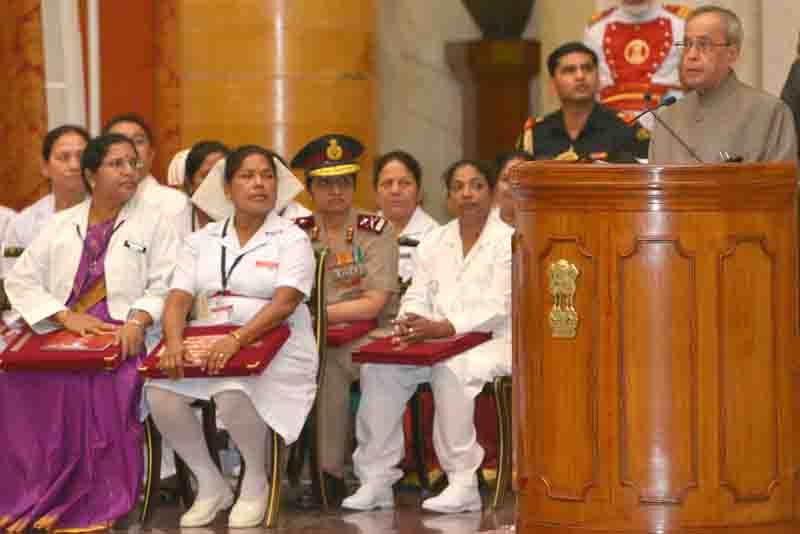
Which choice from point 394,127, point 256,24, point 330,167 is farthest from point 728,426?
point 394,127

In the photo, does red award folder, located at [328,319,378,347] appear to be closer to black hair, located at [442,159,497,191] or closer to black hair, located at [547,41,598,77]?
black hair, located at [442,159,497,191]

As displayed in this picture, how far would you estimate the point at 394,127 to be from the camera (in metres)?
11.0

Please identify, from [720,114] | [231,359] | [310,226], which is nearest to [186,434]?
[231,359]

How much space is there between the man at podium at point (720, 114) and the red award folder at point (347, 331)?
1997 mm

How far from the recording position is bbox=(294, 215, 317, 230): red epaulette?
7.22 m

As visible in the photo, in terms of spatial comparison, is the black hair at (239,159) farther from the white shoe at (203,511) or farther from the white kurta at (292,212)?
the white shoe at (203,511)

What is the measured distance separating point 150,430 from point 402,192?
189 centimetres

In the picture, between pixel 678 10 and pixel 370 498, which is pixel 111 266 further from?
Result: pixel 678 10

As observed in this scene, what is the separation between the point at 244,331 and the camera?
6.44 m

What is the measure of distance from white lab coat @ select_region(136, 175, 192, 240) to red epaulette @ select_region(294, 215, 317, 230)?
0.49 metres

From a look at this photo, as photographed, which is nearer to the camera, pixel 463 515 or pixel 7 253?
pixel 463 515

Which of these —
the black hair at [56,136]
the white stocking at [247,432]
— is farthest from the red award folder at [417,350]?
the black hair at [56,136]

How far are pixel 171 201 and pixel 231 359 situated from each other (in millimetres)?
1585

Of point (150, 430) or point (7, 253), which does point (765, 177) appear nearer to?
point (150, 430)
